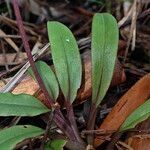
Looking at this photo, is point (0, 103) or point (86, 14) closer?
point (0, 103)

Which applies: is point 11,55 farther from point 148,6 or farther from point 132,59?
point 148,6

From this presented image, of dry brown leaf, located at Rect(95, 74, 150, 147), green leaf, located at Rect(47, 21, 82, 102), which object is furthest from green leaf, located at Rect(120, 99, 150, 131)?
green leaf, located at Rect(47, 21, 82, 102)

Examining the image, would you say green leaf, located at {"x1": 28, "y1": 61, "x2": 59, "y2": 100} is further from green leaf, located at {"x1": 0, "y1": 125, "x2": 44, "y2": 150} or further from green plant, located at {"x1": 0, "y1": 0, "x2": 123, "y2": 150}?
green leaf, located at {"x1": 0, "y1": 125, "x2": 44, "y2": 150}

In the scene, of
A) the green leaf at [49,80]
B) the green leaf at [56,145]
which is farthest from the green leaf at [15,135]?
the green leaf at [49,80]

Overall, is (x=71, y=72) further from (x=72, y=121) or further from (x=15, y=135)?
(x=15, y=135)

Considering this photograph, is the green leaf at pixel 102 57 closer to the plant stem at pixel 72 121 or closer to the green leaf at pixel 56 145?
the plant stem at pixel 72 121

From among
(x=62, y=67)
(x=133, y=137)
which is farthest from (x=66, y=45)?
(x=133, y=137)
